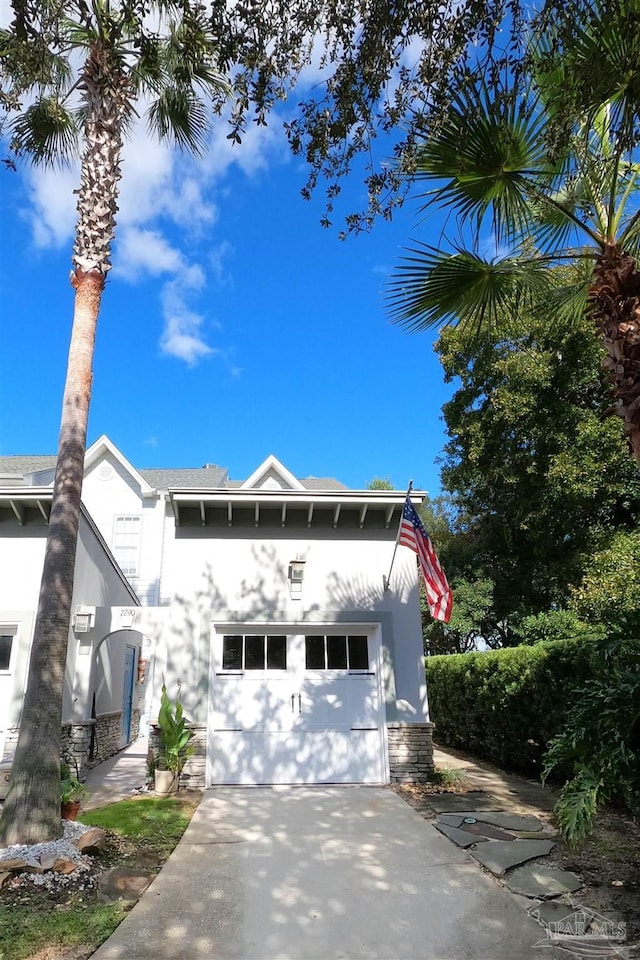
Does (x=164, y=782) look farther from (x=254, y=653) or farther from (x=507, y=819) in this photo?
(x=507, y=819)

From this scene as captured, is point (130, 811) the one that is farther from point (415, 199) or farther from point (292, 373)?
point (292, 373)

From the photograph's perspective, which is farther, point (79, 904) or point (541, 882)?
point (541, 882)

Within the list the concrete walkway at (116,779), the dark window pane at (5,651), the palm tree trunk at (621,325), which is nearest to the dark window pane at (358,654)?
the concrete walkway at (116,779)

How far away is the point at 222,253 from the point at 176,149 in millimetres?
1633

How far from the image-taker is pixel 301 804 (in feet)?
24.1

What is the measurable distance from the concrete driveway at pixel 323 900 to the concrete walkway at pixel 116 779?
2115 mm

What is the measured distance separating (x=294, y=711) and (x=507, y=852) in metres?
4.11

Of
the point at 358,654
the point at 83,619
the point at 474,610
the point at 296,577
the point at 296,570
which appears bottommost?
the point at 358,654

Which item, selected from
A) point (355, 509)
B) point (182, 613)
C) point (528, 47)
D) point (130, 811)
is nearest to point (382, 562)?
point (355, 509)

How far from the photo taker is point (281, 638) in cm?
916

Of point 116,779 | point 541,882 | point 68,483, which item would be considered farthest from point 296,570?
point 541,882

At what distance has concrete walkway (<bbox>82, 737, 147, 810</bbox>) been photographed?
25.6ft

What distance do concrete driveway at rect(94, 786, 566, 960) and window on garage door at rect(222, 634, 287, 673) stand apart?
2.65 meters

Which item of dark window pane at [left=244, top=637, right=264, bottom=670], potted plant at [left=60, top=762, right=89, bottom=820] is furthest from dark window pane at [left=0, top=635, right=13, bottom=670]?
dark window pane at [left=244, top=637, right=264, bottom=670]
